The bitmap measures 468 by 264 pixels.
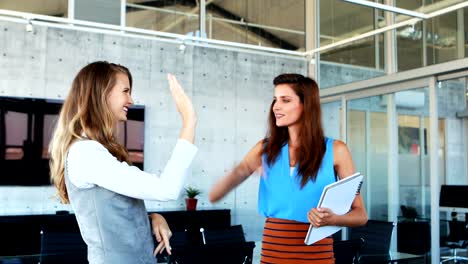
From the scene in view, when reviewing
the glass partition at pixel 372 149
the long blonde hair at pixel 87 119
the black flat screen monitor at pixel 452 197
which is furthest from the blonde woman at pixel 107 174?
the black flat screen monitor at pixel 452 197

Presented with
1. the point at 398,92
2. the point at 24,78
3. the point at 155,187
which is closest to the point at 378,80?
the point at 398,92

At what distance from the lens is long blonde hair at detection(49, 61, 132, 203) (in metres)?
1.27

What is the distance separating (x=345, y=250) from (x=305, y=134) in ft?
5.95

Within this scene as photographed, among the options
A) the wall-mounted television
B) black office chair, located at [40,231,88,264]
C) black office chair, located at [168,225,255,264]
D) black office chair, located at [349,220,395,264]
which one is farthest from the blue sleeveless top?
the wall-mounted television

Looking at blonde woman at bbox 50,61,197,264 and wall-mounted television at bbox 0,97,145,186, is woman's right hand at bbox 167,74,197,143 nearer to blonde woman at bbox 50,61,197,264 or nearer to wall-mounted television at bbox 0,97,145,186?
blonde woman at bbox 50,61,197,264

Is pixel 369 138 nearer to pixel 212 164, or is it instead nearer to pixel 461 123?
pixel 461 123

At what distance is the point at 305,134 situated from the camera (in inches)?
67.7

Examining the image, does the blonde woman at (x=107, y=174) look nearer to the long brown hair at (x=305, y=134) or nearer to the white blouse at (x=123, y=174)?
the white blouse at (x=123, y=174)

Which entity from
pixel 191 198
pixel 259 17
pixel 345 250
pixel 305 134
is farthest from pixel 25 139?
pixel 305 134

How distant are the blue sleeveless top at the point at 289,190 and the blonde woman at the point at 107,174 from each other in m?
0.44

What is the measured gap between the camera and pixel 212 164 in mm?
7867

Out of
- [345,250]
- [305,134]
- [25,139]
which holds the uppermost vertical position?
[25,139]

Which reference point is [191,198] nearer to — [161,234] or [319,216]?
[319,216]

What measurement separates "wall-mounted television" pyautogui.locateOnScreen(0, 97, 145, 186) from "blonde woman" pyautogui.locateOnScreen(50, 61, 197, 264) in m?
5.27
